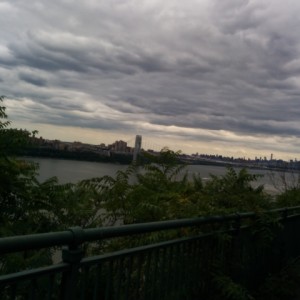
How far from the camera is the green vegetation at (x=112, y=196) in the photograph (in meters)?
5.31

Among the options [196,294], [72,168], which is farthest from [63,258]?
[72,168]

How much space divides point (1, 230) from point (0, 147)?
6.42 ft

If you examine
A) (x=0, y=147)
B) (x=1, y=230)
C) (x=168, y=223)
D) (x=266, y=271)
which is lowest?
(x=266, y=271)

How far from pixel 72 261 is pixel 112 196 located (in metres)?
3.68

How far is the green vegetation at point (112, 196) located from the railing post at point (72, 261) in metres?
2.06

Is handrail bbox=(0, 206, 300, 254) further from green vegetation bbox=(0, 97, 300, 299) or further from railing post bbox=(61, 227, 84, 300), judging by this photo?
green vegetation bbox=(0, 97, 300, 299)

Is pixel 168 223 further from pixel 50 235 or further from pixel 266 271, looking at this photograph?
pixel 266 271

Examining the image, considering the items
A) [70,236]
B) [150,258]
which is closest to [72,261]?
[70,236]

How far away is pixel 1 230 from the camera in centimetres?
454

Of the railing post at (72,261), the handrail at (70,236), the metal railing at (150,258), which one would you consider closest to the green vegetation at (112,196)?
the metal railing at (150,258)

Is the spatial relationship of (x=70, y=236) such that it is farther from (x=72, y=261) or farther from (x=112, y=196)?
(x=112, y=196)

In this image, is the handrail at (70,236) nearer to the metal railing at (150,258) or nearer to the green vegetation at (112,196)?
the metal railing at (150,258)

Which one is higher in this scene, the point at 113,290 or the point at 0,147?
the point at 0,147

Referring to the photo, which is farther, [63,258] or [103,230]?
[103,230]
